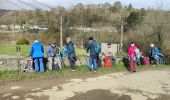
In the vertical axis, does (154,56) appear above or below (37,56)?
below

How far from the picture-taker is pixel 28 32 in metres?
53.2

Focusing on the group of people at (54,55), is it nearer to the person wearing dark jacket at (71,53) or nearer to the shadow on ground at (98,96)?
the person wearing dark jacket at (71,53)

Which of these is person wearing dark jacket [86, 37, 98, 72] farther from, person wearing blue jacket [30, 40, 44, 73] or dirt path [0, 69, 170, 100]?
person wearing blue jacket [30, 40, 44, 73]

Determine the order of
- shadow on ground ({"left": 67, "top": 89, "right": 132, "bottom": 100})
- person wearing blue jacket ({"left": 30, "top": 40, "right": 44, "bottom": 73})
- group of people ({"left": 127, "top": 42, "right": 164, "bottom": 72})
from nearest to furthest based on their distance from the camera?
shadow on ground ({"left": 67, "top": 89, "right": 132, "bottom": 100}) → person wearing blue jacket ({"left": 30, "top": 40, "right": 44, "bottom": 73}) → group of people ({"left": 127, "top": 42, "right": 164, "bottom": 72})

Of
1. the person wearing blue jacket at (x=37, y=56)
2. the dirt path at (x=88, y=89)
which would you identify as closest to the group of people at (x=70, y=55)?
the person wearing blue jacket at (x=37, y=56)

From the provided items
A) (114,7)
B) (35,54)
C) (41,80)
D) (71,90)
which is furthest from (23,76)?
(114,7)

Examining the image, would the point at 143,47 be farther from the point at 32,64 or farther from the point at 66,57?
the point at 32,64

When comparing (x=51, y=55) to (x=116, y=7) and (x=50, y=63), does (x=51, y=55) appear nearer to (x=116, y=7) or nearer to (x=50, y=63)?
(x=50, y=63)

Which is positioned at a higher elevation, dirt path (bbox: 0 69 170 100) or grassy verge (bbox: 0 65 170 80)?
grassy verge (bbox: 0 65 170 80)

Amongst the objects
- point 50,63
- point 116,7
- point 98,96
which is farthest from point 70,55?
point 116,7

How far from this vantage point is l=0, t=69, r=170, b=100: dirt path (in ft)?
35.2

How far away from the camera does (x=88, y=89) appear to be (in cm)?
1192

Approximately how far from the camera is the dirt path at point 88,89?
1072 cm

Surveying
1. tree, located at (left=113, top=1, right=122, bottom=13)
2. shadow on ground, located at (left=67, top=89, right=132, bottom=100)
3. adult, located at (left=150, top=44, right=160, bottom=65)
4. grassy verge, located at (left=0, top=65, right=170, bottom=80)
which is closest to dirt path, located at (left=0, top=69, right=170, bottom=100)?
shadow on ground, located at (left=67, top=89, right=132, bottom=100)
